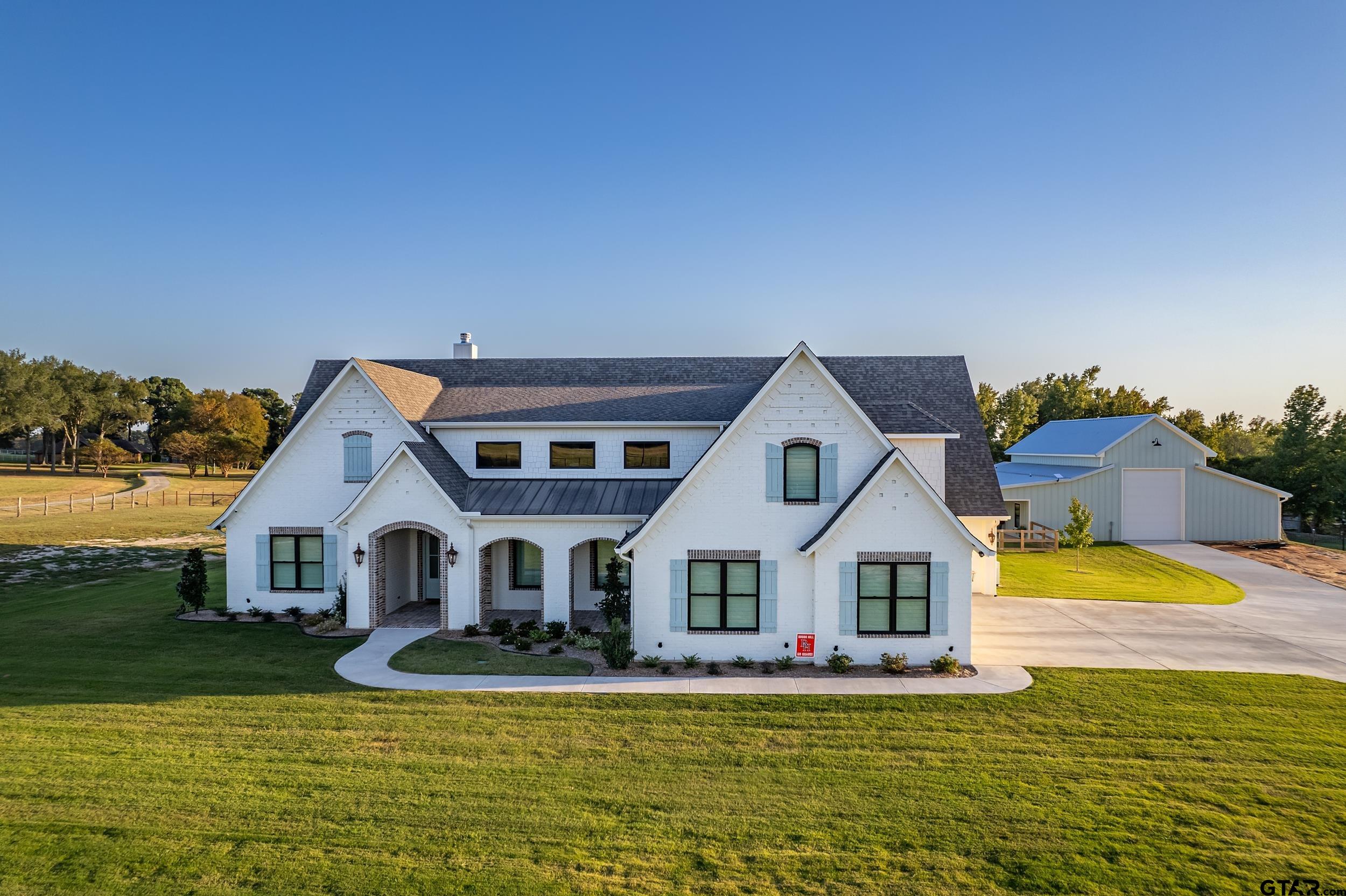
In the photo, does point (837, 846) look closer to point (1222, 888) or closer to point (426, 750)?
point (1222, 888)

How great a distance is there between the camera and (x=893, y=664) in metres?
14.9

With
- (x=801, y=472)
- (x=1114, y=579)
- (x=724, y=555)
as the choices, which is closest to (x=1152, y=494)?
(x=1114, y=579)

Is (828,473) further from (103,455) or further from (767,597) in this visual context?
(103,455)

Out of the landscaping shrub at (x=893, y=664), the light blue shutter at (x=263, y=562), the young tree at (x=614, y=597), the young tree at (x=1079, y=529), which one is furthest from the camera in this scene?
the young tree at (x=1079, y=529)

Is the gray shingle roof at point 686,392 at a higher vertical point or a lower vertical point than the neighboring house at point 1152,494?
higher

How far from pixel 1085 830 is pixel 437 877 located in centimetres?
857

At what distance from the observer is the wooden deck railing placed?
1286 inches

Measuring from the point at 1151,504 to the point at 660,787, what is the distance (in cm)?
3798

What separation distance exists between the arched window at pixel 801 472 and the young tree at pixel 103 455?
9360 centimetres

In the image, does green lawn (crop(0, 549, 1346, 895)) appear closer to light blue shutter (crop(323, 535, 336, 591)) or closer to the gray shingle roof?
light blue shutter (crop(323, 535, 336, 591))

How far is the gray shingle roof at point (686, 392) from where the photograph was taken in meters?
21.2

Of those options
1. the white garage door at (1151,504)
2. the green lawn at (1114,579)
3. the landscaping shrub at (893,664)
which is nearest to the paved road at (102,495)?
the landscaping shrub at (893,664)

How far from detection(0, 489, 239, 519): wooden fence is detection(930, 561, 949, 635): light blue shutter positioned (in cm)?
5627

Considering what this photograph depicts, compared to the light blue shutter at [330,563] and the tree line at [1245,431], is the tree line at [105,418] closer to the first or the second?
the light blue shutter at [330,563]
